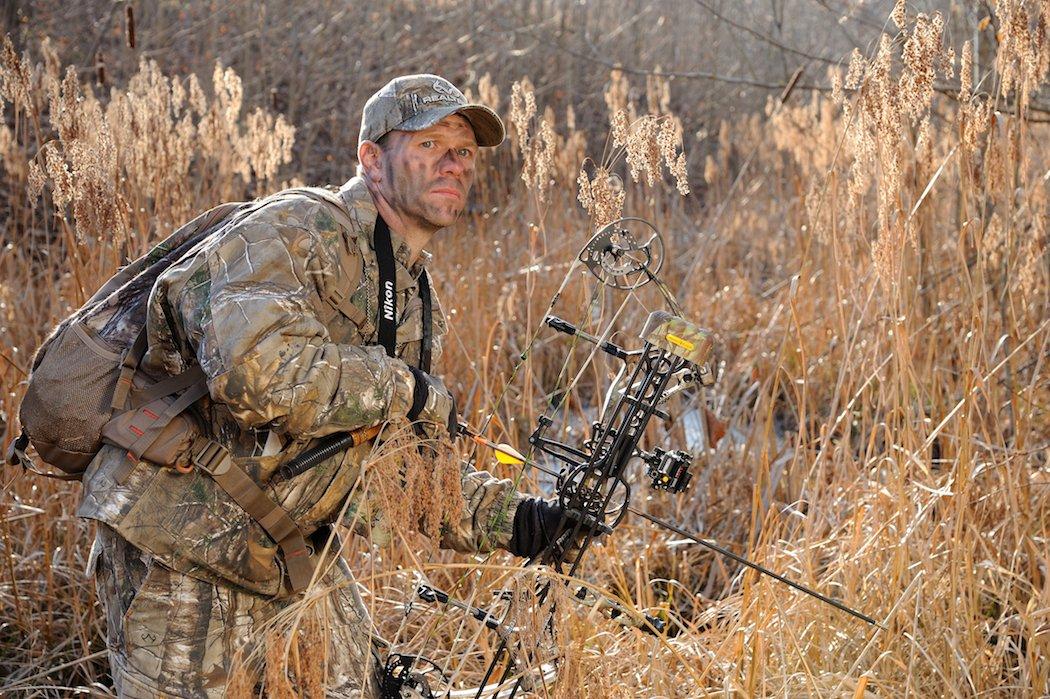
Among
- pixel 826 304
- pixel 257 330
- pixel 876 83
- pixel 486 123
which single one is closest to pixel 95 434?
pixel 257 330

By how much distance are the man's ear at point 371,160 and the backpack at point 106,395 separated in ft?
1.11

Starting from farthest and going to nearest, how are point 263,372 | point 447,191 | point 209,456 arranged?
point 447,191
point 209,456
point 263,372

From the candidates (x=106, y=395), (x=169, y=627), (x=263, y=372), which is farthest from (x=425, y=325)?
(x=169, y=627)

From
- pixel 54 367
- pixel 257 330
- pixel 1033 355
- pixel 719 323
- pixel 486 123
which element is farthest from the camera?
pixel 719 323

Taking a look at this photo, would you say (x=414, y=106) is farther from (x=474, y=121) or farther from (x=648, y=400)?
(x=648, y=400)

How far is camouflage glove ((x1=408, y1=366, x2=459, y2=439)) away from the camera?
2.55m

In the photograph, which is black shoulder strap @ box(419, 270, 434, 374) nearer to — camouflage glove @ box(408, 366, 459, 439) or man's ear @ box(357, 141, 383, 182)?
man's ear @ box(357, 141, 383, 182)

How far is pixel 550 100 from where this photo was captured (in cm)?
1173

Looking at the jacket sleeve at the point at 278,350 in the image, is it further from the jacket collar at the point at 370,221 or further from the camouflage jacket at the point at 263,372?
the jacket collar at the point at 370,221

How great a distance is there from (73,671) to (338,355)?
173 centimetres

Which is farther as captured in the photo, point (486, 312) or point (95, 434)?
point (486, 312)

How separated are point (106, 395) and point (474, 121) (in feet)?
3.63

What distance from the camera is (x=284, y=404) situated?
7.98 ft

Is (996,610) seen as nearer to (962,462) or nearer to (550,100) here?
(962,462)
